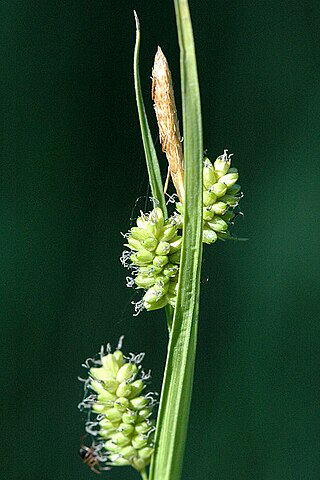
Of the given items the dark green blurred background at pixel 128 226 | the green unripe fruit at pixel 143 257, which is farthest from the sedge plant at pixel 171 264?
the dark green blurred background at pixel 128 226

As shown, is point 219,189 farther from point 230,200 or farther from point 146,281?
point 146,281

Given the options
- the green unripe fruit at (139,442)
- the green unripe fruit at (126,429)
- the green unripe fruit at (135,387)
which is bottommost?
the green unripe fruit at (139,442)

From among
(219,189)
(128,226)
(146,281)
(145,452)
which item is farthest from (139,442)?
(128,226)

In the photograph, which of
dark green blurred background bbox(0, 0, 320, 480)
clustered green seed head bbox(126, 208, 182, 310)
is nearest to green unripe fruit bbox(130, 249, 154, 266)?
clustered green seed head bbox(126, 208, 182, 310)

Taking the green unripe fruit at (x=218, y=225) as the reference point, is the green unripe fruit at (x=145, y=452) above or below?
below

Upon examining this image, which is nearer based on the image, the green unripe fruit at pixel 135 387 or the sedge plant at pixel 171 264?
the sedge plant at pixel 171 264

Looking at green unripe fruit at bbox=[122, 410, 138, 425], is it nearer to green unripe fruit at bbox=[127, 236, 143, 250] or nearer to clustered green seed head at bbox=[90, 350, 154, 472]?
clustered green seed head at bbox=[90, 350, 154, 472]

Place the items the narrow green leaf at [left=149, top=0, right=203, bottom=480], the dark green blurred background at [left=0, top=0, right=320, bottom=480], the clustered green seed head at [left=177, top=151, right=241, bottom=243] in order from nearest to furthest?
the narrow green leaf at [left=149, top=0, right=203, bottom=480] → the clustered green seed head at [left=177, top=151, right=241, bottom=243] → the dark green blurred background at [left=0, top=0, right=320, bottom=480]

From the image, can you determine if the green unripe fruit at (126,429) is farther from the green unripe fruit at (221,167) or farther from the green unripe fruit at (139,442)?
the green unripe fruit at (221,167)

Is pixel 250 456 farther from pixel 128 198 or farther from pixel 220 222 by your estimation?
pixel 220 222

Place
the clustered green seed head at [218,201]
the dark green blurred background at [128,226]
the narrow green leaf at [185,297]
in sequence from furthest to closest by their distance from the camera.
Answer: the dark green blurred background at [128,226]
the clustered green seed head at [218,201]
the narrow green leaf at [185,297]
